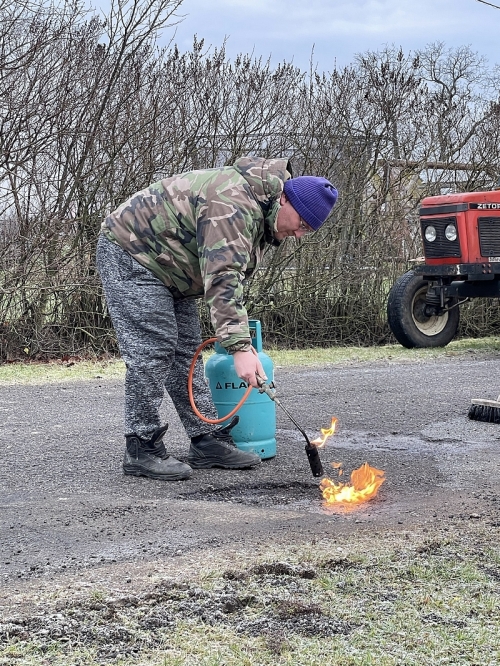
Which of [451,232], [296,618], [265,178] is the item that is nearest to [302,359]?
[451,232]

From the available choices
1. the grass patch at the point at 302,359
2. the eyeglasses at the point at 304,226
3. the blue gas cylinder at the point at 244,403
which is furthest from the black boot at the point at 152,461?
the grass patch at the point at 302,359

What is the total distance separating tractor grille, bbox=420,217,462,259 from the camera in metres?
11.0

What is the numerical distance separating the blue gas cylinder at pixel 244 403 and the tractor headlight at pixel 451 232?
6.27 metres

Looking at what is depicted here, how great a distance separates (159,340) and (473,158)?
9.78 meters

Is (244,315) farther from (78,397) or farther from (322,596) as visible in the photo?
(78,397)

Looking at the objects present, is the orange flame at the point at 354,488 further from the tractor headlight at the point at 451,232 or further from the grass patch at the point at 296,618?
the tractor headlight at the point at 451,232

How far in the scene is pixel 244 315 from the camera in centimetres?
438

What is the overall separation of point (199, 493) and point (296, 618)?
1.72 meters

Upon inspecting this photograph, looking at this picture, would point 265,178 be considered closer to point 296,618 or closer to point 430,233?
point 296,618

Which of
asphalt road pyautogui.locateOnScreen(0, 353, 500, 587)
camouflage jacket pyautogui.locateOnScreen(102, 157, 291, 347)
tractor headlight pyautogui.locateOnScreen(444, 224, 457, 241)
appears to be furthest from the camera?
tractor headlight pyautogui.locateOnScreen(444, 224, 457, 241)

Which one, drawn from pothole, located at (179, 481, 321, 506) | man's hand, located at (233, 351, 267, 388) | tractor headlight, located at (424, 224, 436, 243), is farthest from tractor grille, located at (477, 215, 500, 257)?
man's hand, located at (233, 351, 267, 388)

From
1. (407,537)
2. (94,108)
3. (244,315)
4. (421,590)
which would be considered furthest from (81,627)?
(94,108)

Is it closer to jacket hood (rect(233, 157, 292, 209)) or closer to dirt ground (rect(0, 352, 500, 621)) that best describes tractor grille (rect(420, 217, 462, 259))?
dirt ground (rect(0, 352, 500, 621))

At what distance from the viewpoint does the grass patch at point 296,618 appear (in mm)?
2670
